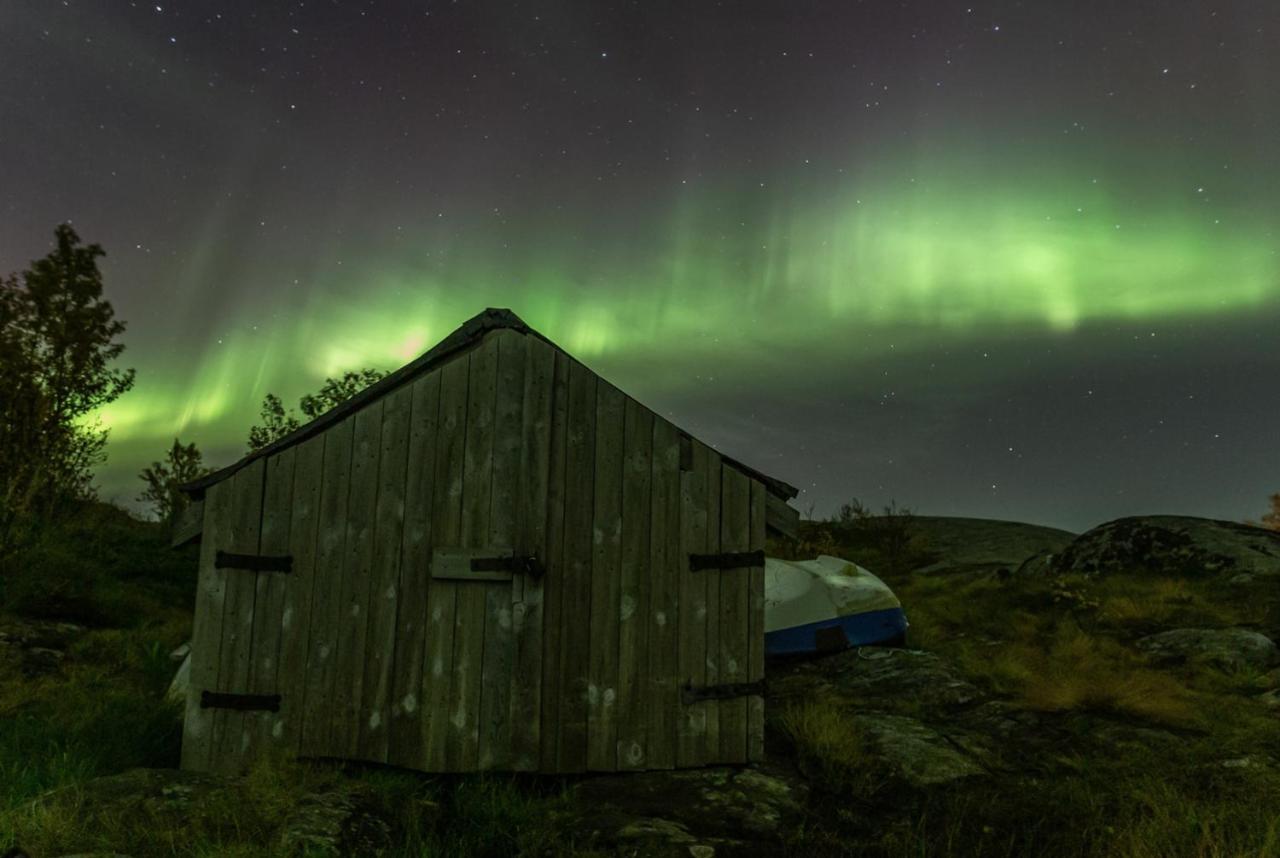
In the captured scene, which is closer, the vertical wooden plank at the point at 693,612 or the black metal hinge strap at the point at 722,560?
the vertical wooden plank at the point at 693,612

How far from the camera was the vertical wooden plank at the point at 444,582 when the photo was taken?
6.34 meters

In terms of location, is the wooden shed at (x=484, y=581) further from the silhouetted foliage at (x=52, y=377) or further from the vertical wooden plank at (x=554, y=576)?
the silhouetted foliage at (x=52, y=377)

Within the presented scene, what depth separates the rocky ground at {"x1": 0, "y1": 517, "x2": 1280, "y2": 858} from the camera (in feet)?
16.7

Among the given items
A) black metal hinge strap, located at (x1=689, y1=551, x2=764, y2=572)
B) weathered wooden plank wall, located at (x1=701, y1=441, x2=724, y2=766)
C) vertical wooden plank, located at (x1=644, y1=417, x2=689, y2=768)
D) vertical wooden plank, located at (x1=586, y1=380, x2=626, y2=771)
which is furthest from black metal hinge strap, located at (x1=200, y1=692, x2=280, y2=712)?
black metal hinge strap, located at (x1=689, y1=551, x2=764, y2=572)

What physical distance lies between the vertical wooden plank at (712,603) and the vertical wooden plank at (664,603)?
24 centimetres

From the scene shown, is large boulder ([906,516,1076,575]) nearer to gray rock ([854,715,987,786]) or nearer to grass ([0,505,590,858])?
gray rock ([854,715,987,786])

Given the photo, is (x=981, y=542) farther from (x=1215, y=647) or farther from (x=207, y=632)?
(x=207, y=632)

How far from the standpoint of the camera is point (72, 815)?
4.56 m

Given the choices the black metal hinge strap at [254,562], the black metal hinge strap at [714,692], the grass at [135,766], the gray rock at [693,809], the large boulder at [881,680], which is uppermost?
the black metal hinge strap at [254,562]

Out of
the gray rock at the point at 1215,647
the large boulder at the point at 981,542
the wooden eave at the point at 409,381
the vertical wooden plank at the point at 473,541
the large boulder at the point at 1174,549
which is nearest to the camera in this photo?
the vertical wooden plank at the point at 473,541

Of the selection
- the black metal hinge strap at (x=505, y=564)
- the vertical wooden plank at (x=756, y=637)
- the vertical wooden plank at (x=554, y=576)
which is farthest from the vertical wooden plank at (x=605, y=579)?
the vertical wooden plank at (x=756, y=637)

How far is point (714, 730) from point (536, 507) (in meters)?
2.37

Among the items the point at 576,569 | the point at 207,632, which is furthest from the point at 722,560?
the point at 207,632

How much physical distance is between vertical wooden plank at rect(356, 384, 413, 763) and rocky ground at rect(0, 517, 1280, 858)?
0.69m
